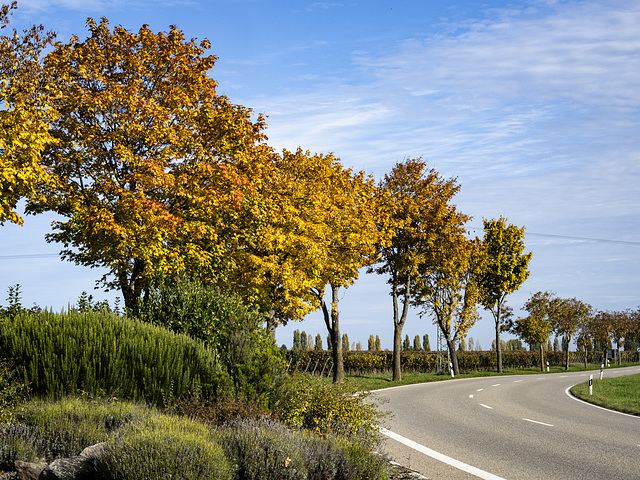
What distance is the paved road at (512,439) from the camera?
8.59 meters

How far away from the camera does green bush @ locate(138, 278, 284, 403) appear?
30.3 ft

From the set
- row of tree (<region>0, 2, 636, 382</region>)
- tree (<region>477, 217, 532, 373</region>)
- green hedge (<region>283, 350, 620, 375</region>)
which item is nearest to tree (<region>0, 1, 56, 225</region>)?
row of tree (<region>0, 2, 636, 382</region>)

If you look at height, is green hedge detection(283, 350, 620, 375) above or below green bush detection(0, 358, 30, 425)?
below

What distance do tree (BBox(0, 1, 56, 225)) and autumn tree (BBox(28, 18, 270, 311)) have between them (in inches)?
26.7

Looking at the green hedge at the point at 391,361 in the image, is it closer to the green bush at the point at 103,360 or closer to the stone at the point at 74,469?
the green bush at the point at 103,360

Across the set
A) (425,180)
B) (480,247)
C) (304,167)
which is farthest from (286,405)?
(480,247)

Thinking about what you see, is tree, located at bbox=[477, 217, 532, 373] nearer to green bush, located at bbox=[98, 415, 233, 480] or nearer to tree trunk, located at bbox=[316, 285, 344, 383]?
tree trunk, located at bbox=[316, 285, 344, 383]

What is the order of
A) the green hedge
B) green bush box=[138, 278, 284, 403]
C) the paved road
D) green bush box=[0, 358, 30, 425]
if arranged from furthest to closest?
the green hedge
green bush box=[138, 278, 284, 403]
the paved road
green bush box=[0, 358, 30, 425]

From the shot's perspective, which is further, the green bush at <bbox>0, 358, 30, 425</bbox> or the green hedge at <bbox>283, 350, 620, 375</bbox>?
the green hedge at <bbox>283, 350, 620, 375</bbox>

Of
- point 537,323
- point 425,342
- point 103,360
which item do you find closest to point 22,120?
point 103,360

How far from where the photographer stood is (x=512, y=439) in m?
11.4

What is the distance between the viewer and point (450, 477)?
7957 millimetres

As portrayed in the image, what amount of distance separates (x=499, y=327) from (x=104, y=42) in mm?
36816

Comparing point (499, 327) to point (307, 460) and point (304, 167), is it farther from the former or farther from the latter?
point (307, 460)
